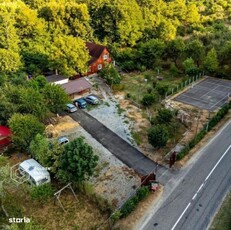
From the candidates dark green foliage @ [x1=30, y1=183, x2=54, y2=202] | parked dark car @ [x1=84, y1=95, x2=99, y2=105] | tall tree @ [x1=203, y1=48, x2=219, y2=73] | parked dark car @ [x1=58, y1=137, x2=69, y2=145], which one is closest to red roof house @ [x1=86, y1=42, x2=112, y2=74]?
parked dark car @ [x1=84, y1=95, x2=99, y2=105]

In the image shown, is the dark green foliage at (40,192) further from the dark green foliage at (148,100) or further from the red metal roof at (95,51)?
the red metal roof at (95,51)

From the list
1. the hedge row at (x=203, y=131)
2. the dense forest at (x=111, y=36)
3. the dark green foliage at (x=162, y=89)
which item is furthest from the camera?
the dense forest at (x=111, y=36)

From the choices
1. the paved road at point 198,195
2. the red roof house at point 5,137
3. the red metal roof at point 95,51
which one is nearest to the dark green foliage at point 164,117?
the paved road at point 198,195

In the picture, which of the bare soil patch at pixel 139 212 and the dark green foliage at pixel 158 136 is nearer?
the bare soil patch at pixel 139 212

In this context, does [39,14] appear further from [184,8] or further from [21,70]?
[184,8]

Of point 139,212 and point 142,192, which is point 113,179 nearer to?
point 142,192

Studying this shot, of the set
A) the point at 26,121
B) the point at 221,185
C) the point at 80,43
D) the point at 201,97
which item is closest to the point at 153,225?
the point at 221,185
